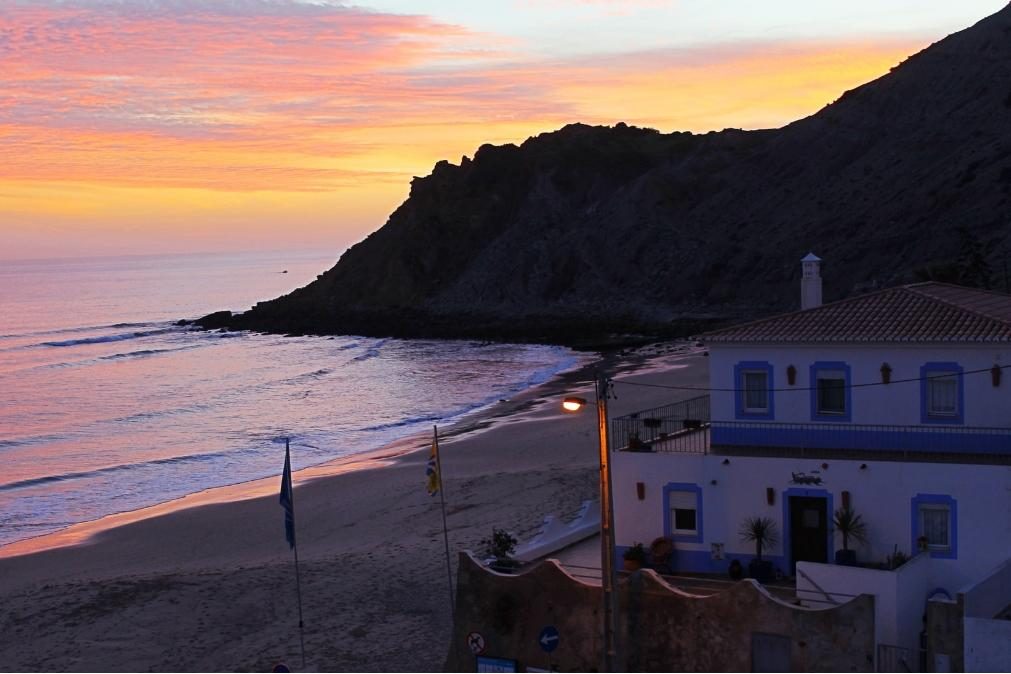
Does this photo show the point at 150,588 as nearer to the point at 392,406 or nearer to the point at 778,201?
the point at 392,406

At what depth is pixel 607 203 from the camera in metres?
126

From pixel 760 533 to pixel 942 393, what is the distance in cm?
368

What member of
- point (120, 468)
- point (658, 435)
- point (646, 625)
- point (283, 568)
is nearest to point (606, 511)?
point (646, 625)

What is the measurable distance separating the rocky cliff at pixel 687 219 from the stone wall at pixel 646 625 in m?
61.6

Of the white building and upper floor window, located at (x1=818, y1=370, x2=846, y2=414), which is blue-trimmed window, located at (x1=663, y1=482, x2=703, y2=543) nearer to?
the white building

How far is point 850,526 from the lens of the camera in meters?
18.3

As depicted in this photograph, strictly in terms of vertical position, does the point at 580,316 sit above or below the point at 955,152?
below

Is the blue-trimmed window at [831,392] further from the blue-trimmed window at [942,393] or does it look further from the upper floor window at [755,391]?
the blue-trimmed window at [942,393]

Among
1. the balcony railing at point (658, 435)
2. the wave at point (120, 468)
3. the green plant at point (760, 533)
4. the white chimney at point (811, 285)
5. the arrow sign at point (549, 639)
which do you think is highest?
the white chimney at point (811, 285)

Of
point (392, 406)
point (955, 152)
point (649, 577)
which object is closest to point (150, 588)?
point (649, 577)

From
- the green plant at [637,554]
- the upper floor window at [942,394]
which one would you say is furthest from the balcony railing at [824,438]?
the green plant at [637,554]

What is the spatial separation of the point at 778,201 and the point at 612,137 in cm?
4239

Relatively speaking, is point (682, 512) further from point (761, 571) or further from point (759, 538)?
point (761, 571)

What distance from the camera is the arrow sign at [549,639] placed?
1727 centimetres
